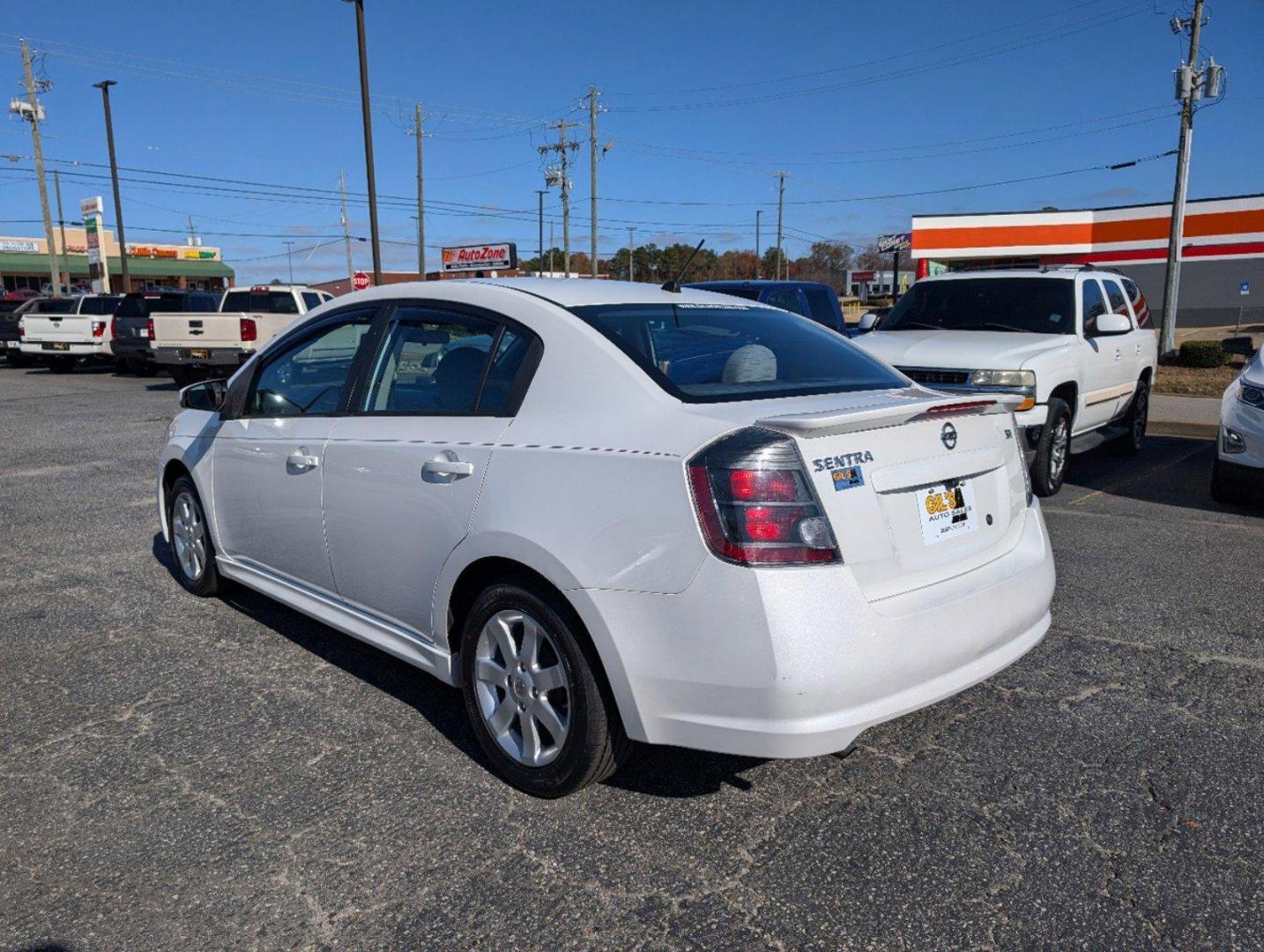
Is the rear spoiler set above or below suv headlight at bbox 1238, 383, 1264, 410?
above

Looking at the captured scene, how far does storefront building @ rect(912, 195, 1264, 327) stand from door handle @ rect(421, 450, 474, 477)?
40.3 metres

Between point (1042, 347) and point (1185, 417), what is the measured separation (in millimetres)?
6022

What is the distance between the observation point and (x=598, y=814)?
3.17 m

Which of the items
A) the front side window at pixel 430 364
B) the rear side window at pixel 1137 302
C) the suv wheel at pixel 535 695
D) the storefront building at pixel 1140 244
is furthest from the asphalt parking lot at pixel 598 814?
the storefront building at pixel 1140 244

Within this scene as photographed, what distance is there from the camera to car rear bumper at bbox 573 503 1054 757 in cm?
266

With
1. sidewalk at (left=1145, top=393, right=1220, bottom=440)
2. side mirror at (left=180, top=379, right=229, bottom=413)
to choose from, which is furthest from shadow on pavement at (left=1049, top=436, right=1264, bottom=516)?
side mirror at (left=180, top=379, right=229, bottom=413)

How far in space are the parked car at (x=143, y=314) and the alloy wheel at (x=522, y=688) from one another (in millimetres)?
20149

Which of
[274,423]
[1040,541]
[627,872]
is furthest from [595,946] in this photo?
[274,423]

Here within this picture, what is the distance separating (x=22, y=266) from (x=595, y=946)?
91303 mm

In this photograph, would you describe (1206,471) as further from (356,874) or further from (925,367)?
(356,874)

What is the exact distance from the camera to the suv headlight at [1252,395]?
7301 mm

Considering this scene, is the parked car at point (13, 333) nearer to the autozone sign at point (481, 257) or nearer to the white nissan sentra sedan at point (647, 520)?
the white nissan sentra sedan at point (647, 520)

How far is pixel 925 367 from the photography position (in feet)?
26.0

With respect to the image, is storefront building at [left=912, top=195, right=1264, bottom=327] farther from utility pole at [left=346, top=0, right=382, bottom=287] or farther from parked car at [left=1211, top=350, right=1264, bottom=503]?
parked car at [left=1211, top=350, right=1264, bottom=503]
